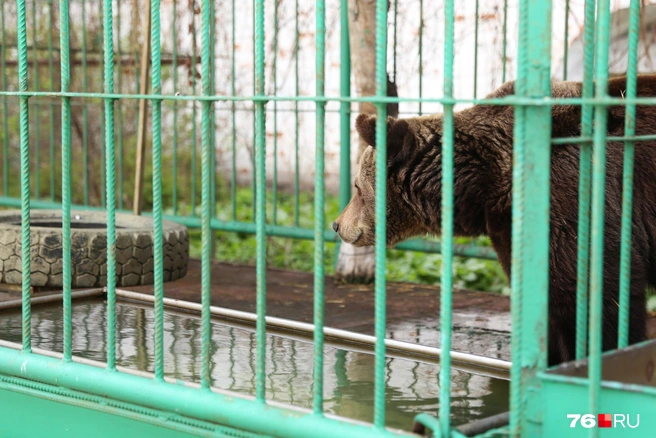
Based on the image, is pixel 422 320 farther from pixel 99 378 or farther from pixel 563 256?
pixel 99 378

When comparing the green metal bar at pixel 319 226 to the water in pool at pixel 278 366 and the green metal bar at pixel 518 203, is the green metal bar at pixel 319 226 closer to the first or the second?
the water in pool at pixel 278 366

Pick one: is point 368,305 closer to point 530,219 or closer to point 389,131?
point 389,131

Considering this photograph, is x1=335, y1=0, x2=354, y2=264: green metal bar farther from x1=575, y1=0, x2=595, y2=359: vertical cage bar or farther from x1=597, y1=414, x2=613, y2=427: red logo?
x1=597, y1=414, x2=613, y2=427: red logo

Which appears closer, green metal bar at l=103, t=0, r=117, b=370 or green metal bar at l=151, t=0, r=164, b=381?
green metal bar at l=151, t=0, r=164, b=381

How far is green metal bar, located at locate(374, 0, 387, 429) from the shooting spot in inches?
111

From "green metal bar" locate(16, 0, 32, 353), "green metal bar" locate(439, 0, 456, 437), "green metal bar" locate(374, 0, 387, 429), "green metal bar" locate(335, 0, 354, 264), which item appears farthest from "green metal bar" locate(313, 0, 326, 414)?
"green metal bar" locate(335, 0, 354, 264)

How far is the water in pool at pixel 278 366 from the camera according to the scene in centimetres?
363

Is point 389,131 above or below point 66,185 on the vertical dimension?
above

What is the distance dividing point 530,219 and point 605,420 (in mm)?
643

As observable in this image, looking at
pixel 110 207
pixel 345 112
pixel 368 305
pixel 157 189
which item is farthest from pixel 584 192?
→ pixel 345 112

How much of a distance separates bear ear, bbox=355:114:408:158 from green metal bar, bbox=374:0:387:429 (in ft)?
3.53

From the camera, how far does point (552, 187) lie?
148 inches

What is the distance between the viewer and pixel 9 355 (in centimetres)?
387

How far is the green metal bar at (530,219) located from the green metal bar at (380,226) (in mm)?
402
